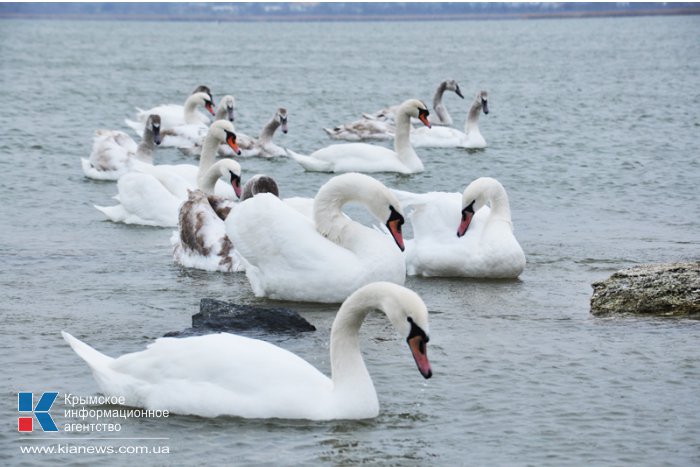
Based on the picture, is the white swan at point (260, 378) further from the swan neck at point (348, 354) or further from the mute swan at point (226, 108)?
the mute swan at point (226, 108)

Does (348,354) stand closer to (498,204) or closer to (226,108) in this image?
(498,204)

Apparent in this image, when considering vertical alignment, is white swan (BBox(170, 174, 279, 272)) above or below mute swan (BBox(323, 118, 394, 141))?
above

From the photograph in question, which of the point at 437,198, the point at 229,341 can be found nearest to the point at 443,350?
the point at 229,341

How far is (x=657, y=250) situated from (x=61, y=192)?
8.35 metres

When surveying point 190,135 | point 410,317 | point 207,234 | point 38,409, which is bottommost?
point 190,135

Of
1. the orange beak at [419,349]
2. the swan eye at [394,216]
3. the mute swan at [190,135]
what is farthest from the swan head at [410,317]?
the mute swan at [190,135]

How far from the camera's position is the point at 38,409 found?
8062 mm

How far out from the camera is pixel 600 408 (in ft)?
27.3

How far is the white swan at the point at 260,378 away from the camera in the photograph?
7.79m

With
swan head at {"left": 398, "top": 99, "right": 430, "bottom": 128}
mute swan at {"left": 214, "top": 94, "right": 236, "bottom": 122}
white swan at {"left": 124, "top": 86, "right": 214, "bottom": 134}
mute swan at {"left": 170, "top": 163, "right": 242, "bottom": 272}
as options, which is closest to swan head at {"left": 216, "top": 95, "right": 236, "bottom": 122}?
mute swan at {"left": 214, "top": 94, "right": 236, "bottom": 122}

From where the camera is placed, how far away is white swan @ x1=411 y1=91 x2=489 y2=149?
941 inches

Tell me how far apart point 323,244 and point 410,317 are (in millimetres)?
3373

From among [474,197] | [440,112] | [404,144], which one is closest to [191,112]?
[440,112]

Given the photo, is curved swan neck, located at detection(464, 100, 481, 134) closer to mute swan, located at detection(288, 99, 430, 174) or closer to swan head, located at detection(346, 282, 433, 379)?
mute swan, located at detection(288, 99, 430, 174)
